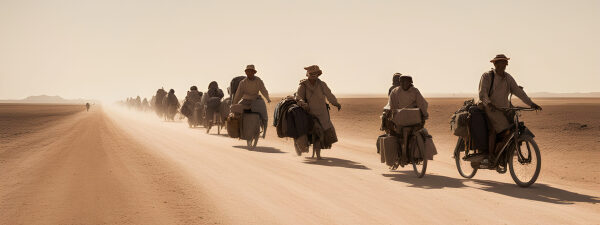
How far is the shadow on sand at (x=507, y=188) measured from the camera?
316 inches

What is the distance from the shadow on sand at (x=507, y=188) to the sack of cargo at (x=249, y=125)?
20.4 ft

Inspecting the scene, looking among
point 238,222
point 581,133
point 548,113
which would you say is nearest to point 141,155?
point 238,222

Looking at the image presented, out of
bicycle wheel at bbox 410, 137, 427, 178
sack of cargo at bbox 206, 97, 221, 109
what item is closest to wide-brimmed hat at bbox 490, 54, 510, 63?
bicycle wheel at bbox 410, 137, 427, 178

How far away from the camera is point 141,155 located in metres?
13.2

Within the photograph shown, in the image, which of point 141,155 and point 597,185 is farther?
point 141,155

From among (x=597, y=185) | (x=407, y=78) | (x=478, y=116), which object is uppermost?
(x=407, y=78)

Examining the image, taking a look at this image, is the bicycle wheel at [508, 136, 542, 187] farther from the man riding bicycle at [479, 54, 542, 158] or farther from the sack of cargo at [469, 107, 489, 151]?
the sack of cargo at [469, 107, 489, 151]

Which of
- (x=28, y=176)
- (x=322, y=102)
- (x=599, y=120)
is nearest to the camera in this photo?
(x=28, y=176)

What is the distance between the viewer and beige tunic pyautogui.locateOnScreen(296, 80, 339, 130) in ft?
42.7

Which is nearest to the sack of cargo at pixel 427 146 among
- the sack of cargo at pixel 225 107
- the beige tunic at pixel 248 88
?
the beige tunic at pixel 248 88

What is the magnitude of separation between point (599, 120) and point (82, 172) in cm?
1858

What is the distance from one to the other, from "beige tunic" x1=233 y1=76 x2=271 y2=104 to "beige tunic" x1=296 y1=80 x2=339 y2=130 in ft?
10.4

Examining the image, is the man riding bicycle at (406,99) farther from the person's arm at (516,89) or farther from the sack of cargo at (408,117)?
the person's arm at (516,89)

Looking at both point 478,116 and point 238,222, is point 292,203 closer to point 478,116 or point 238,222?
point 238,222
